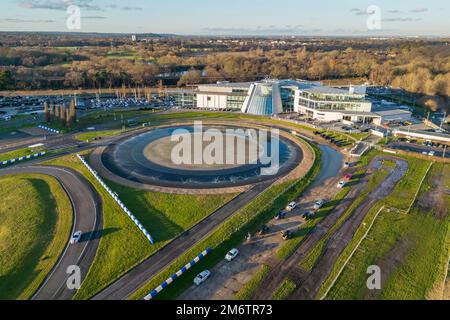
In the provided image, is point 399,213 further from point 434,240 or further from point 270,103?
point 270,103

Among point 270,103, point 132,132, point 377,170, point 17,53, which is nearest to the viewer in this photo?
point 377,170

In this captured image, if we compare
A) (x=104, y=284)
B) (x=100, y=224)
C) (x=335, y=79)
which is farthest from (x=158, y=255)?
(x=335, y=79)

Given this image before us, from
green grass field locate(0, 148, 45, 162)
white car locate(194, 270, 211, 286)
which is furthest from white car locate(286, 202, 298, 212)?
green grass field locate(0, 148, 45, 162)

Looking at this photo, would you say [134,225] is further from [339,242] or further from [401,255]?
[401,255]

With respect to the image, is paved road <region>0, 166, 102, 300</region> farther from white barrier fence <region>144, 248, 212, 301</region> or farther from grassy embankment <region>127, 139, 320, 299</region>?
grassy embankment <region>127, 139, 320, 299</region>

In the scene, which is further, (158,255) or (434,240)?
(434,240)

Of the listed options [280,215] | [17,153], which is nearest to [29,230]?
[280,215]

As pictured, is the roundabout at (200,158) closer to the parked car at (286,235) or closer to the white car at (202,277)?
the parked car at (286,235)

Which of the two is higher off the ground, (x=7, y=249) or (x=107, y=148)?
(x=107, y=148)
